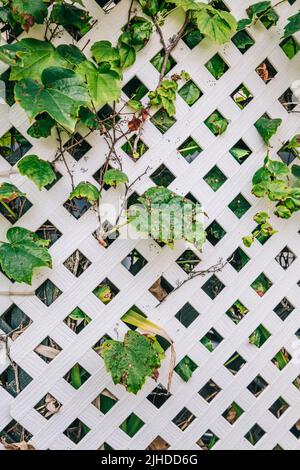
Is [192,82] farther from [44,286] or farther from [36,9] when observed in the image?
[44,286]

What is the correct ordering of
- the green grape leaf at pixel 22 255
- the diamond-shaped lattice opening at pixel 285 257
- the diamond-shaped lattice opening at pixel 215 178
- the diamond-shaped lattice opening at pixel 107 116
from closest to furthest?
the green grape leaf at pixel 22 255, the diamond-shaped lattice opening at pixel 107 116, the diamond-shaped lattice opening at pixel 215 178, the diamond-shaped lattice opening at pixel 285 257

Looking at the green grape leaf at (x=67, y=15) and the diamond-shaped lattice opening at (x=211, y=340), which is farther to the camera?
the diamond-shaped lattice opening at (x=211, y=340)

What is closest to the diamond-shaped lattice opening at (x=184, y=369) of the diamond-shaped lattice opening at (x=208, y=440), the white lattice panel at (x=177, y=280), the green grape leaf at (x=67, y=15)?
the white lattice panel at (x=177, y=280)

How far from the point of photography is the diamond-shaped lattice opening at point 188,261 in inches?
57.2

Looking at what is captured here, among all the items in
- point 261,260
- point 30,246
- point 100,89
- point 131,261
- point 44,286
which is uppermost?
point 100,89

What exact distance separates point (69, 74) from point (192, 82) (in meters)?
0.40

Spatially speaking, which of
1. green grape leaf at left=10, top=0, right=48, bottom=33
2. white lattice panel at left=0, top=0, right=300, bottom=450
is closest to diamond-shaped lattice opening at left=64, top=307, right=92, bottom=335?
white lattice panel at left=0, top=0, right=300, bottom=450

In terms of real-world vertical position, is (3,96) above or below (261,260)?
above

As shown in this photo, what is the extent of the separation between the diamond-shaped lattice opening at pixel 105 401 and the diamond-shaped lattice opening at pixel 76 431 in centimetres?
9

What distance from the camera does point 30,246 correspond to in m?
1.27

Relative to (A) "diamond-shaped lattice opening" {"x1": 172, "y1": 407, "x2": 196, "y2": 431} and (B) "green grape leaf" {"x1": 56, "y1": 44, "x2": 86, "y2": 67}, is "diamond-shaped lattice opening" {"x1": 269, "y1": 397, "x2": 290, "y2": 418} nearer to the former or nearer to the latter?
(A) "diamond-shaped lattice opening" {"x1": 172, "y1": 407, "x2": 196, "y2": 431}

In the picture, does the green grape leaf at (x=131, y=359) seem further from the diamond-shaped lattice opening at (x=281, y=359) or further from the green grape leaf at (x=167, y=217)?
the diamond-shaped lattice opening at (x=281, y=359)

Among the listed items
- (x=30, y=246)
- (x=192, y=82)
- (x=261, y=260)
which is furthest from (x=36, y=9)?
(x=261, y=260)

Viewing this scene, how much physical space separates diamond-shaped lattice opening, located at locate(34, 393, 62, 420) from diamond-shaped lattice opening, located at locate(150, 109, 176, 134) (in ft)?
2.72
